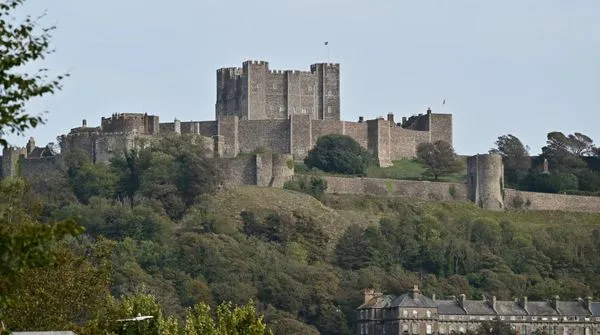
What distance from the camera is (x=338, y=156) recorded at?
10588 centimetres

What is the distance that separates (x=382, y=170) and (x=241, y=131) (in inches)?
337

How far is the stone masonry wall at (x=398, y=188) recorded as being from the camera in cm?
10562

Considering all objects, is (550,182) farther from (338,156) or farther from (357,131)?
(338,156)

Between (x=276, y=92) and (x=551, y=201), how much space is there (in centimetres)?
1653

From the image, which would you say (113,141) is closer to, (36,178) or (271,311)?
(36,178)

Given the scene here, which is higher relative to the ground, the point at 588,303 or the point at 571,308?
the point at 588,303

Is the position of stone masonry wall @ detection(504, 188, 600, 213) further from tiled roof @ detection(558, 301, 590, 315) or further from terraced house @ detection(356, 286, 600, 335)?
terraced house @ detection(356, 286, 600, 335)

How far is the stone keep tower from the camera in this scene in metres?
109

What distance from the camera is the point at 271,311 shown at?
9200cm

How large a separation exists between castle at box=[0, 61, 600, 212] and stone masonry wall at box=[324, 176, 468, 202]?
0.05 m

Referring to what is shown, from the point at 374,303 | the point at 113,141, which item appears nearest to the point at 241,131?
the point at 113,141

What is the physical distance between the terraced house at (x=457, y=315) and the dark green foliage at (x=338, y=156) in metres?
11.3

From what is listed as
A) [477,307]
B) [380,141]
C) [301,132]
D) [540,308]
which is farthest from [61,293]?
[380,141]

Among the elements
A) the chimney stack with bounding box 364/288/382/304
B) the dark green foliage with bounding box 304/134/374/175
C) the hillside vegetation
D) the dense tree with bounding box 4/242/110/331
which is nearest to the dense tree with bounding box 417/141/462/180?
the hillside vegetation
